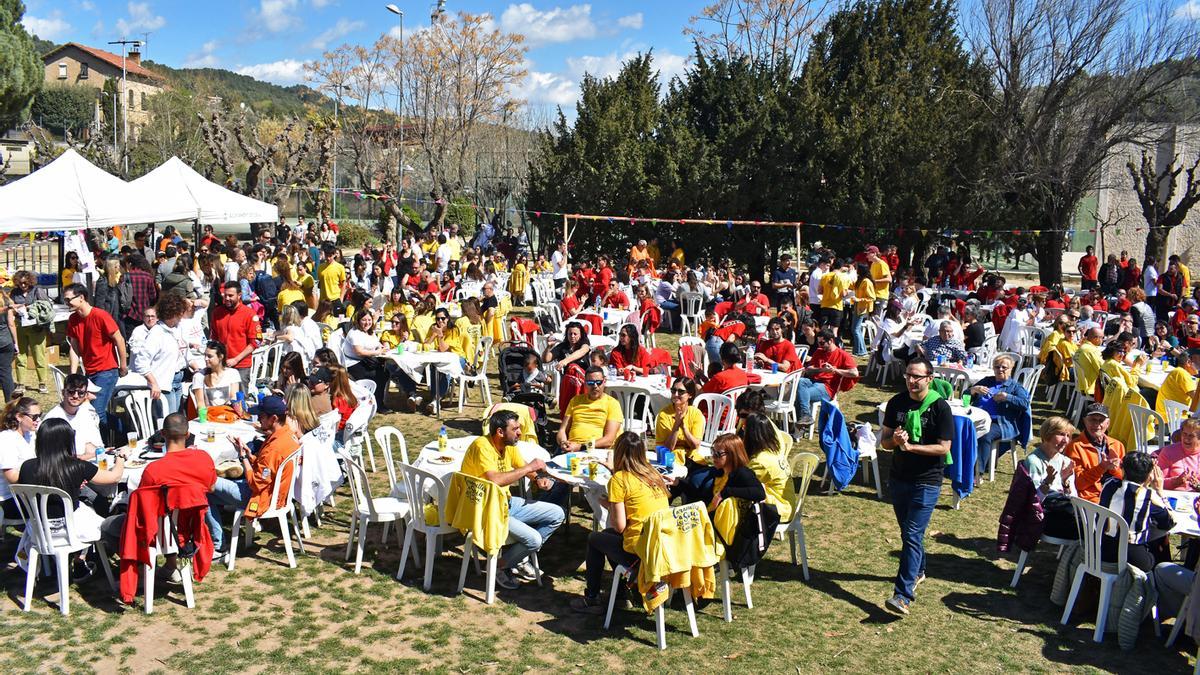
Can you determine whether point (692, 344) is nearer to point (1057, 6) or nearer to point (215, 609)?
point (215, 609)

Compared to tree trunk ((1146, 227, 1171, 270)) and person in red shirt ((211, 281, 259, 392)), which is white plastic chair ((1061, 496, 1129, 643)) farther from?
tree trunk ((1146, 227, 1171, 270))

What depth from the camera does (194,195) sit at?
14.5 meters

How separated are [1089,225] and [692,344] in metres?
25.4

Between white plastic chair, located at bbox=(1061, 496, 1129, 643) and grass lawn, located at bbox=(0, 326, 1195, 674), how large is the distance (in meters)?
0.20

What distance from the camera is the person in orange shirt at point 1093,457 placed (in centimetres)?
676

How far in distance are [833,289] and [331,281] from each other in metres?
7.45

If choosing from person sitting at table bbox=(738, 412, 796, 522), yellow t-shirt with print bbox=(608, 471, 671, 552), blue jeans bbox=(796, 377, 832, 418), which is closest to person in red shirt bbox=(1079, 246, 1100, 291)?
blue jeans bbox=(796, 377, 832, 418)

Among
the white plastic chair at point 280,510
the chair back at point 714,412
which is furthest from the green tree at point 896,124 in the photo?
the white plastic chair at point 280,510

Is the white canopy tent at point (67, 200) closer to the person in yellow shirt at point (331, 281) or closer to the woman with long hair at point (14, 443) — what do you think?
the person in yellow shirt at point (331, 281)

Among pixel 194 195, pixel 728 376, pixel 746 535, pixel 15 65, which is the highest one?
pixel 15 65

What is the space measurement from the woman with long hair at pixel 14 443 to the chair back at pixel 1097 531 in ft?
20.9

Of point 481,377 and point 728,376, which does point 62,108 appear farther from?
point 728,376

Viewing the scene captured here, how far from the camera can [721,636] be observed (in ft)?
19.0

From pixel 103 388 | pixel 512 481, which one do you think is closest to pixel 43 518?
pixel 512 481
